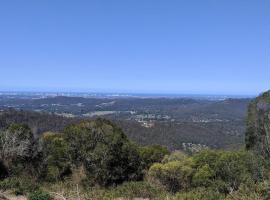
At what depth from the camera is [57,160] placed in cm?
3322

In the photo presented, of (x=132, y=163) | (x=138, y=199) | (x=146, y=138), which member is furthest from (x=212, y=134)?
(x=138, y=199)

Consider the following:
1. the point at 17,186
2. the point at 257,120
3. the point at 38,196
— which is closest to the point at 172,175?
the point at 17,186

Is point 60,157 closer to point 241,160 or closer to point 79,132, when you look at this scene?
point 79,132

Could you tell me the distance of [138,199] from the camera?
21.8 m

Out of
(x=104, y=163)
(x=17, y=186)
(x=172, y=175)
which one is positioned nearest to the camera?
(x=17, y=186)

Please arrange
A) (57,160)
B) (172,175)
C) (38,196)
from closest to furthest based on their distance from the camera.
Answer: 1. (38,196)
2. (172,175)
3. (57,160)

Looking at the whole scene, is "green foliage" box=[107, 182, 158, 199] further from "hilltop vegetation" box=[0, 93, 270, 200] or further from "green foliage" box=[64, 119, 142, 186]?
"green foliage" box=[64, 119, 142, 186]

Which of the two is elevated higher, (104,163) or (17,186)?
(17,186)

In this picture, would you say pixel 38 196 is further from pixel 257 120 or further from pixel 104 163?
pixel 257 120

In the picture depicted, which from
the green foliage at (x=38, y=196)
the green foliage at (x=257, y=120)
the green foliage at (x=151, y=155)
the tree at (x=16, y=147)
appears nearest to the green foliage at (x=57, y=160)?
the tree at (x=16, y=147)

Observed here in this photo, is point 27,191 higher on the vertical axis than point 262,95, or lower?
A: lower

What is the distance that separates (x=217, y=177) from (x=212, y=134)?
12980 cm

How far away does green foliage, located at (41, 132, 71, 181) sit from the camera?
3188 centimetres

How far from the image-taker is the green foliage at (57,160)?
3188 centimetres
